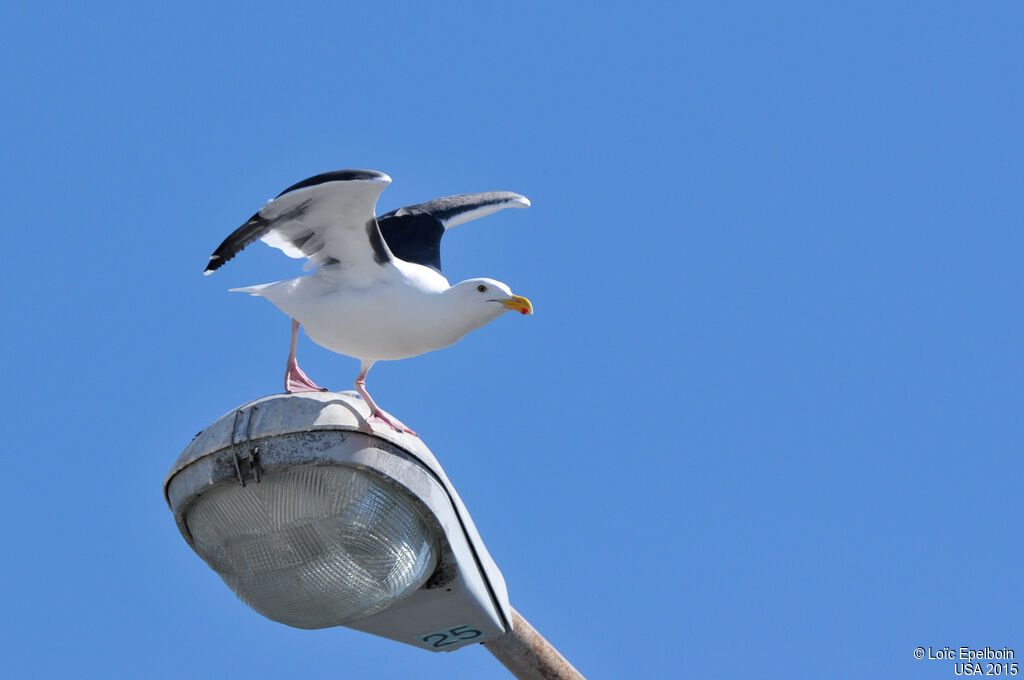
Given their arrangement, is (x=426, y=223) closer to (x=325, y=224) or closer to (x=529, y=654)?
(x=325, y=224)

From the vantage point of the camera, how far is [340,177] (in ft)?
22.4

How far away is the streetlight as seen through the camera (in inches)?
176

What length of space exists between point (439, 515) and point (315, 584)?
51 centimetres

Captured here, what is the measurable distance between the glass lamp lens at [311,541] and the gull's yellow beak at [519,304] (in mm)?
2648

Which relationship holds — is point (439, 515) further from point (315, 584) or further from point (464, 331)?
point (464, 331)

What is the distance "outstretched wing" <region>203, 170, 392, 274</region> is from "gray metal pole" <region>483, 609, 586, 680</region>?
2.76m

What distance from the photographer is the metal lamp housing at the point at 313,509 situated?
14.6 feet

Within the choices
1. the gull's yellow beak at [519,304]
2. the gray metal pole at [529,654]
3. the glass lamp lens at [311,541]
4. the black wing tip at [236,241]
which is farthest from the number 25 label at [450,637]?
the black wing tip at [236,241]

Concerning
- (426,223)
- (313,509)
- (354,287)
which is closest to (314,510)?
(313,509)

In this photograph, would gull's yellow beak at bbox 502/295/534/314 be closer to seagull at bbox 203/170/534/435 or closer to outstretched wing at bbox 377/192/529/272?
seagull at bbox 203/170/534/435

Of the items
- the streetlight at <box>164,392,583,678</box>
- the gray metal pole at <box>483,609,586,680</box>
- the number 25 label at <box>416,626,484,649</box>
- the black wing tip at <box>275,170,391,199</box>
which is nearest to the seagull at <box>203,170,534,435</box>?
the black wing tip at <box>275,170,391,199</box>

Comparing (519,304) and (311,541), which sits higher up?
(519,304)

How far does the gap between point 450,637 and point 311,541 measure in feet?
3.28

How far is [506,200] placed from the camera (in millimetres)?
9930
